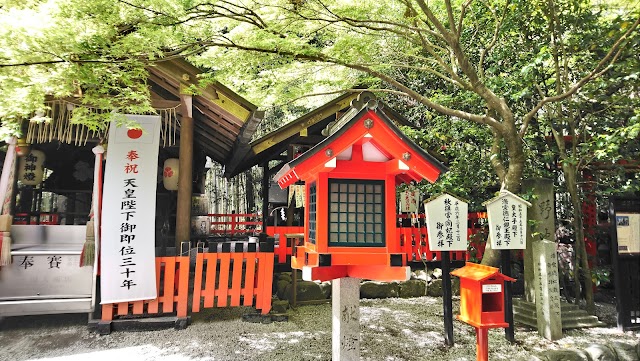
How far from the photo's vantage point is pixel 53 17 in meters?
4.65

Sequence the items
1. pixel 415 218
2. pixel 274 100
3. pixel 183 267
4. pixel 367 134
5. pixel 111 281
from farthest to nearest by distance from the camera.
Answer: pixel 415 218 → pixel 274 100 → pixel 183 267 → pixel 111 281 → pixel 367 134

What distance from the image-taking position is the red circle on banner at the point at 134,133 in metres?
6.35

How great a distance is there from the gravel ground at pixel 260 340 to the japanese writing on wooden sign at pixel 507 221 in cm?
174

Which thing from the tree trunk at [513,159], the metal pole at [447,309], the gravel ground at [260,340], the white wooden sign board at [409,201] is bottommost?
the gravel ground at [260,340]

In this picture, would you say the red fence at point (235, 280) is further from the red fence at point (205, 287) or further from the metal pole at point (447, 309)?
the metal pole at point (447, 309)

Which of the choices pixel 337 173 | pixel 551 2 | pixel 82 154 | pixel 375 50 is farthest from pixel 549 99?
pixel 82 154

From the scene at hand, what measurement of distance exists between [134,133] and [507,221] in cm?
687

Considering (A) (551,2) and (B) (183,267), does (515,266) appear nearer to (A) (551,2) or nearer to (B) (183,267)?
(A) (551,2)

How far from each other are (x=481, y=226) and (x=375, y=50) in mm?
5931

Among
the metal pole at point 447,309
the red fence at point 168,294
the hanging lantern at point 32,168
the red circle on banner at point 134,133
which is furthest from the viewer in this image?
the hanging lantern at point 32,168

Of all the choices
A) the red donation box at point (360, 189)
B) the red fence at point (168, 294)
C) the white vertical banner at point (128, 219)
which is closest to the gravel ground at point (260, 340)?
the red fence at point (168, 294)

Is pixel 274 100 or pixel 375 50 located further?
pixel 375 50

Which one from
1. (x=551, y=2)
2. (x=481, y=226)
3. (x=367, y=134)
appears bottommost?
(x=481, y=226)

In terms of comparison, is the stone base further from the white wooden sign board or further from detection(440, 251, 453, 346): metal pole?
the white wooden sign board
